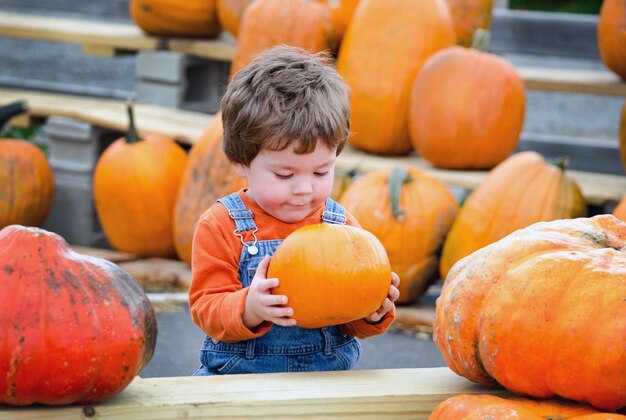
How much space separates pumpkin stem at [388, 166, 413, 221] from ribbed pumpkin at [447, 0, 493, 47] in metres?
1.45

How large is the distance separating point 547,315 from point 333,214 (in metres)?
0.74

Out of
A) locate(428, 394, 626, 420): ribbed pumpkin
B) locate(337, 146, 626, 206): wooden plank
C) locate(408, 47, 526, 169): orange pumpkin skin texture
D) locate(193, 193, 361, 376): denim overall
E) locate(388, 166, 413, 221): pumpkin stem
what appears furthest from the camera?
locate(408, 47, 526, 169): orange pumpkin skin texture

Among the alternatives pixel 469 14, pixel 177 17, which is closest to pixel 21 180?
pixel 177 17

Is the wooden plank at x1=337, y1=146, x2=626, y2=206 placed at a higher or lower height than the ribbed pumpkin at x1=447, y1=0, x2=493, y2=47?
lower

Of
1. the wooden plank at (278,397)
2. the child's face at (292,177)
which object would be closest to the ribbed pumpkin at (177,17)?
the child's face at (292,177)

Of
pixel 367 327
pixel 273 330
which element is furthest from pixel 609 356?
pixel 273 330

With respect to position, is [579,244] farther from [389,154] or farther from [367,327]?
[389,154]

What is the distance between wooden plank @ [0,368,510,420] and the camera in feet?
5.76

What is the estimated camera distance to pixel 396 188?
4.21 meters

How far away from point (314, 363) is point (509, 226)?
2.00 metres

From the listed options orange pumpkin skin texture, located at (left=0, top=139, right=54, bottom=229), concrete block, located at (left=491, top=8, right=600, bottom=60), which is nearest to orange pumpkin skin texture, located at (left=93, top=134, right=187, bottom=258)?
orange pumpkin skin texture, located at (left=0, top=139, right=54, bottom=229)

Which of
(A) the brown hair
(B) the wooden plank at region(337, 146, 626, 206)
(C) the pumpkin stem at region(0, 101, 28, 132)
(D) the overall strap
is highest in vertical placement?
(A) the brown hair

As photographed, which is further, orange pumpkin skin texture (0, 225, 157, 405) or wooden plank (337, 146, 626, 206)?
wooden plank (337, 146, 626, 206)

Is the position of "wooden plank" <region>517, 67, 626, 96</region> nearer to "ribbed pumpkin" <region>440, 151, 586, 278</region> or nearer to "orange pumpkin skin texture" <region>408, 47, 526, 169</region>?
"orange pumpkin skin texture" <region>408, 47, 526, 169</region>
